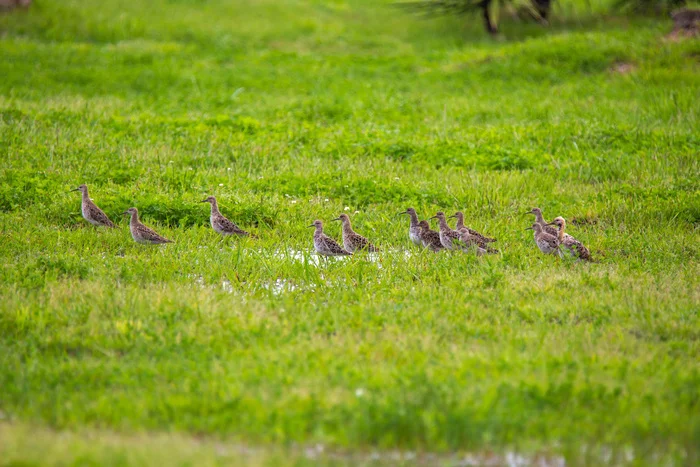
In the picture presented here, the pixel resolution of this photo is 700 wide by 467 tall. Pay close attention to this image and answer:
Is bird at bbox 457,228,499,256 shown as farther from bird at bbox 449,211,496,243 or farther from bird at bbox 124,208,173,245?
bird at bbox 124,208,173,245

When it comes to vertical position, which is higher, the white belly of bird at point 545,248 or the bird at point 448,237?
the bird at point 448,237

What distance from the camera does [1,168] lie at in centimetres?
1319

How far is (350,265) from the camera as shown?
33.3 ft

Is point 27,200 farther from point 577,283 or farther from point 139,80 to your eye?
point 139,80

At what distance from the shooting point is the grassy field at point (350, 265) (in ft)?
20.2

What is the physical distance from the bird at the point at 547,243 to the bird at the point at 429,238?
1317mm

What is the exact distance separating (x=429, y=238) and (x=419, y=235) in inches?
7.8

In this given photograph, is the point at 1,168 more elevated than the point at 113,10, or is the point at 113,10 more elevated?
the point at 113,10

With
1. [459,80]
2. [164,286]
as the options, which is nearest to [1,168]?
[164,286]

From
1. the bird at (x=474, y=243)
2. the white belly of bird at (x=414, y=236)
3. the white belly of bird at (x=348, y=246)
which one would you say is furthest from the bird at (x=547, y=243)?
the white belly of bird at (x=348, y=246)

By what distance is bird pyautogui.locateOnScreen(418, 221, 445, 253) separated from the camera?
1098 centimetres

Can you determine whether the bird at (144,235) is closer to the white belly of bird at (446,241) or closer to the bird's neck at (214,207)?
the bird's neck at (214,207)

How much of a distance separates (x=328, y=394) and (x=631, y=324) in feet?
11.3

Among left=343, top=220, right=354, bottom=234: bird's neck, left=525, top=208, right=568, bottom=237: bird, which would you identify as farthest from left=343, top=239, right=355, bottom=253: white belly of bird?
left=525, top=208, right=568, bottom=237: bird
